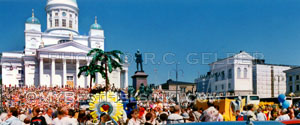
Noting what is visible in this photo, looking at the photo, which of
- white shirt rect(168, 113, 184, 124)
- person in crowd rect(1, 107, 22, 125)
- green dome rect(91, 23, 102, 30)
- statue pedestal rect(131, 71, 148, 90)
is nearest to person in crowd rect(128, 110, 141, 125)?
white shirt rect(168, 113, 184, 124)

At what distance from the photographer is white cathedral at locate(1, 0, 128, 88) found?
57.8 metres

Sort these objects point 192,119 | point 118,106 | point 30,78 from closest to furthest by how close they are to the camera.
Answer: point 118,106 < point 192,119 < point 30,78

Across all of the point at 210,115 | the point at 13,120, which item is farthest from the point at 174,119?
the point at 13,120

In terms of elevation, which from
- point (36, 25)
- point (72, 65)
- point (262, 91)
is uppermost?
point (36, 25)

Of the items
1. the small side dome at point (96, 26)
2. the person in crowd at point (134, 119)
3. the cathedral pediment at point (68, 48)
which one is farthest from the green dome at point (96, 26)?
the person in crowd at point (134, 119)

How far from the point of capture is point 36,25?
226ft

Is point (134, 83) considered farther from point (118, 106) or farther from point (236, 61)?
point (236, 61)

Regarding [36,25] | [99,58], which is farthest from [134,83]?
[36,25]

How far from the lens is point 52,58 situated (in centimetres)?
5719

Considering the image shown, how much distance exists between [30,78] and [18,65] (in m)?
4.99

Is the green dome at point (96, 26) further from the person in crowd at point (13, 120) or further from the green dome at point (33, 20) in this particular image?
the person in crowd at point (13, 120)

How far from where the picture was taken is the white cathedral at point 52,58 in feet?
190

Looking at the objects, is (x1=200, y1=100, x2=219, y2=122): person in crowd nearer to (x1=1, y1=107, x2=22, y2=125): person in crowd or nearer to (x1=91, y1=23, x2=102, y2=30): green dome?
(x1=1, y1=107, x2=22, y2=125): person in crowd

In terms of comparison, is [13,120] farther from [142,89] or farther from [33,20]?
[33,20]
